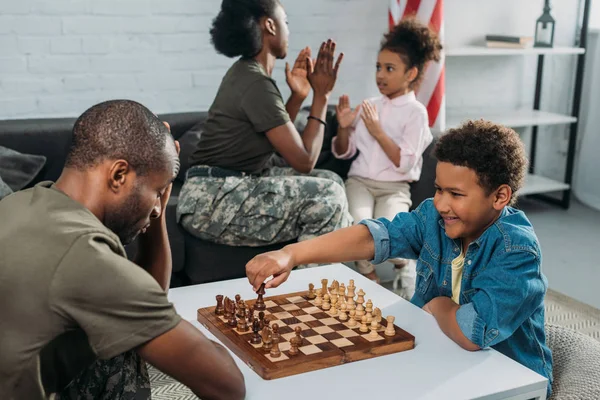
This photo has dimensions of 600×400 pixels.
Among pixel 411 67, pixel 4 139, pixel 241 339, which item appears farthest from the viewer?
pixel 411 67

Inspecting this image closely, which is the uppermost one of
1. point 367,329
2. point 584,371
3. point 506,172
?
point 506,172

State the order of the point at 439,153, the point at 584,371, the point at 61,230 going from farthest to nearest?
the point at 439,153 < the point at 584,371 < the point at 61,230

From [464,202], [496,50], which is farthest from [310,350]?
[496,50]

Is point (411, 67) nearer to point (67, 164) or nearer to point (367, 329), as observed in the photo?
point (367, 329)

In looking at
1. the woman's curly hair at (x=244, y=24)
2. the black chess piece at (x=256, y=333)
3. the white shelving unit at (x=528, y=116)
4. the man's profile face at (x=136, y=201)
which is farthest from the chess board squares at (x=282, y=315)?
the white shelving unit at (x=528, y=116)

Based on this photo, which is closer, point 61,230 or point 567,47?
point 61,230

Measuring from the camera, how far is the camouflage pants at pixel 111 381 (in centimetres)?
127

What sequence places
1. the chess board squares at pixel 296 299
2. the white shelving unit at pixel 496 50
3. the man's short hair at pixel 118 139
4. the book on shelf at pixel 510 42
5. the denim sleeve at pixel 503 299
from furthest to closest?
the book on shelf at pixel 510 42 → the white shelving unit at pixel 496 50 → the chess board squares at pixel 296 299 → the denim sleeve at pixel 503 299 → the man's short hair at pixel 118 139

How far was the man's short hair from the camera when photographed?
3.81ft

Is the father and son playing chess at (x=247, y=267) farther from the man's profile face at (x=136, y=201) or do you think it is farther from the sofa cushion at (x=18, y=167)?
the sofa cushion at (x=18, y=167)

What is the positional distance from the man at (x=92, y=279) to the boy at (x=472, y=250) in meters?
0.49

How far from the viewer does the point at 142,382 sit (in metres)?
1.36

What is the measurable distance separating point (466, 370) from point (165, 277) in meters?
0.65

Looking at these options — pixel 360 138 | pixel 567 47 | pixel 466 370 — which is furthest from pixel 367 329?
pixel 567 47
